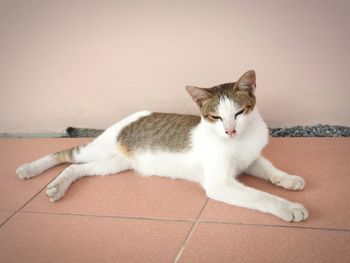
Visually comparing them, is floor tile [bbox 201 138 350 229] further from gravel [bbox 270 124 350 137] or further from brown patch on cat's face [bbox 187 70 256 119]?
brown patch on cat's face [bbox 187 70 256 119]

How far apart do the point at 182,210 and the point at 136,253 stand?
0.94ft

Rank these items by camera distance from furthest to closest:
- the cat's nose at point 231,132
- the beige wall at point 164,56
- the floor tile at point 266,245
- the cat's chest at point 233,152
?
the beige wall at point 164,56 → the cat's chest at point 233,152 → the cat's nose at point 231,132 → the floor tile at point 266,245

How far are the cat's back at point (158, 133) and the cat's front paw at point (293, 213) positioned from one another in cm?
→ 55

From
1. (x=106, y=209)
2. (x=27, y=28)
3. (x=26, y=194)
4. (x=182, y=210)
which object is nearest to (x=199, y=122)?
(x=182, y=210)

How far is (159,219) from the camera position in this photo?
55.6 inches

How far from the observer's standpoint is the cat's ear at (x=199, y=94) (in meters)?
1.52

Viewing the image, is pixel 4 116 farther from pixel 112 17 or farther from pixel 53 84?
pixel 112 17

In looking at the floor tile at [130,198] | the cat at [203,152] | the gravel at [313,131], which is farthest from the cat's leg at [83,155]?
the gravel at [313,131]

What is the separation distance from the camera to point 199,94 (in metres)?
1.54

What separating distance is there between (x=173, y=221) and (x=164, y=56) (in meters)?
0.98

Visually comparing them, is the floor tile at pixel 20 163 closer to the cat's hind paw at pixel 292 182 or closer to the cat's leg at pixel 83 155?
the cat's leg at pixel 83 155

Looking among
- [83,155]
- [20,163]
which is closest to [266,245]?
[83,155]

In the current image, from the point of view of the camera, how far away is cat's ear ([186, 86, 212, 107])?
4.97ft

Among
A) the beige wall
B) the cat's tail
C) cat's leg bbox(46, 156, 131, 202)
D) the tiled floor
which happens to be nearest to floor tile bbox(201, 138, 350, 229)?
the tiled floor
